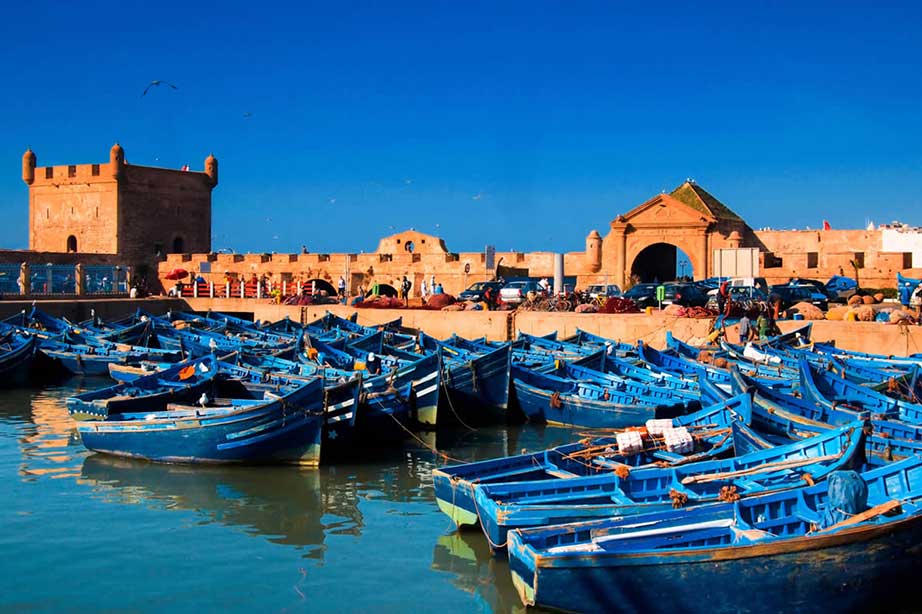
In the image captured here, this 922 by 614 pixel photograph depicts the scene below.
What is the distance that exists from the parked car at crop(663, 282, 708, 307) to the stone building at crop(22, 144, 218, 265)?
2842 centimetres

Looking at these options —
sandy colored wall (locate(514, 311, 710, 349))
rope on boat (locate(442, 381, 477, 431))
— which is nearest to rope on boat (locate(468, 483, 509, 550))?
rope on boat (locate(442, 381, 477, 431))

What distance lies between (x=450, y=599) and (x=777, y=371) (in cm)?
1106

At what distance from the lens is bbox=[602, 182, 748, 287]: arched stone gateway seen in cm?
3519

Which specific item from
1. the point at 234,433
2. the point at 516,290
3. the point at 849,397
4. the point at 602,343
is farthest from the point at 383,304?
the point at 849,397

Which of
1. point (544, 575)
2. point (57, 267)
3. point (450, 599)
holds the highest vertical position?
point (57, 267)

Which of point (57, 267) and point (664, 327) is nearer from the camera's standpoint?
point (664, 327)

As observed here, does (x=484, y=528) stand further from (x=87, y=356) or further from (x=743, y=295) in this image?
(x=743, y=295)

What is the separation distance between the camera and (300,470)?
1284 centimetres

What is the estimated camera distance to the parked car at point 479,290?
31.4 meters

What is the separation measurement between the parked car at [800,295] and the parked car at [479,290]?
921 cm

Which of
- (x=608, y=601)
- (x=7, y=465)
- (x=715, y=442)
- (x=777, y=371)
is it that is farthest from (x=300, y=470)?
(x=777, y=371)

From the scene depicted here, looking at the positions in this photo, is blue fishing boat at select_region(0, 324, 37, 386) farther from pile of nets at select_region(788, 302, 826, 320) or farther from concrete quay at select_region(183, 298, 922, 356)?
pile of nets at select_region(788, 302, 826, 320)

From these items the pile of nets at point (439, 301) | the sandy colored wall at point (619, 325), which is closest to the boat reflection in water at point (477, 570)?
the sandy colored wall at point (619, 325)

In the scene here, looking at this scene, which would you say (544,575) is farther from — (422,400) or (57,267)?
(57,267)
